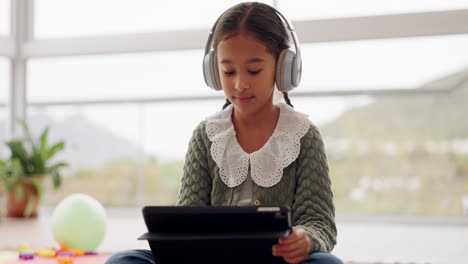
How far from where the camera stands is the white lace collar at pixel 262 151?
139cm

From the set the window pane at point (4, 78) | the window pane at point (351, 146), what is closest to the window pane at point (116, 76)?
the window pane at point (351, 146)

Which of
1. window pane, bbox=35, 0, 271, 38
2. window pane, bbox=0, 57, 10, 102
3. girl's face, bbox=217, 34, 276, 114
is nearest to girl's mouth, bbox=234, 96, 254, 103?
girl's face, bbox=217, 34, 276, 114

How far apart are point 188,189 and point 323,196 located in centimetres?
33

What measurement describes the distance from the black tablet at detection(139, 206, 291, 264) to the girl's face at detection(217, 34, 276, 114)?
0.37m

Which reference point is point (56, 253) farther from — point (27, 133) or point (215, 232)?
point (27, 133)

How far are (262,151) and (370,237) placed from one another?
1419 millimetres

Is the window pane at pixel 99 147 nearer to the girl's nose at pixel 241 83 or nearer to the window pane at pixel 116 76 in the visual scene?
the window pane at pixel 116 76

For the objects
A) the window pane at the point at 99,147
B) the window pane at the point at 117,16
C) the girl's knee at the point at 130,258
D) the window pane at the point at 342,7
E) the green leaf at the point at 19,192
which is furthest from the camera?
the window pane at the point at 99,147

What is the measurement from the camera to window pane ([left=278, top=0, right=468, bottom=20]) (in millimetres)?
3071

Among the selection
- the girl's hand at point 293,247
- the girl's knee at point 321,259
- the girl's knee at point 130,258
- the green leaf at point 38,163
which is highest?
the girl's hand at point 293,247

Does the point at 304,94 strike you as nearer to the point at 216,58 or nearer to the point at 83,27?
the point at 83,27

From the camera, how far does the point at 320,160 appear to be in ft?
4.54

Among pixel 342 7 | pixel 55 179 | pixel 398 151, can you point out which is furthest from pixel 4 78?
pixel 398 151

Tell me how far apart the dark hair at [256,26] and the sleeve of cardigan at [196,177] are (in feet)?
0.85
